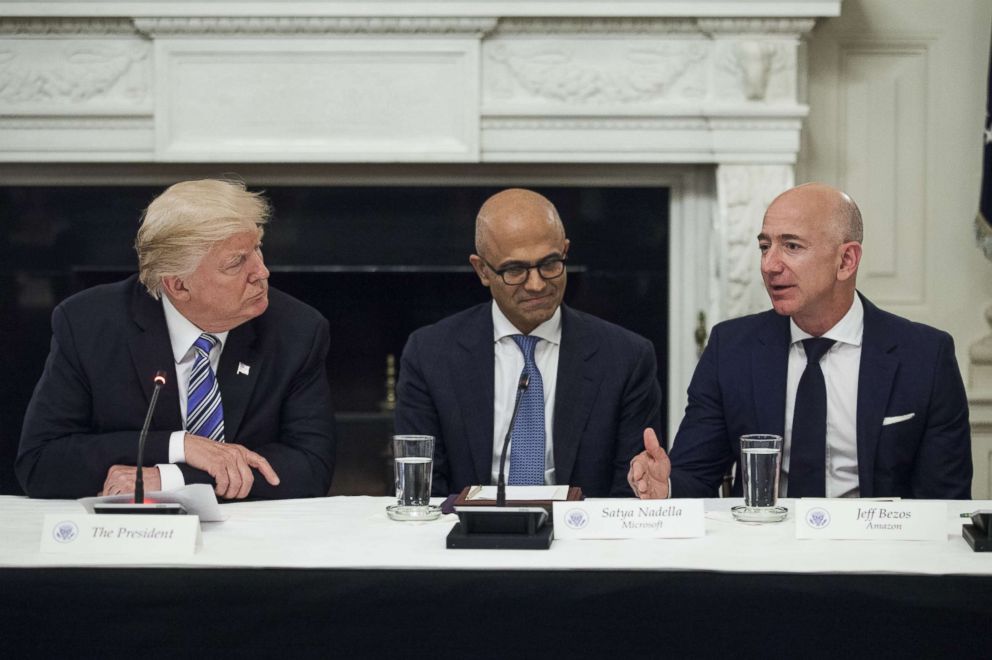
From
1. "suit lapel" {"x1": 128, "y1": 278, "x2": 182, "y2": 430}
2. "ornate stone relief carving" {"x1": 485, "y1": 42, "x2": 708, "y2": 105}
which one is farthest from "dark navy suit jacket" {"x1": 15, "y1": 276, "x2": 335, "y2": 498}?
"ornate stone relief carving" {"x1": 485, "y1": 42, "x2": 708, "y2": 105}

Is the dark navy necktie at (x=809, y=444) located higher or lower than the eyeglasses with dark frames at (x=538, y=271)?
lower

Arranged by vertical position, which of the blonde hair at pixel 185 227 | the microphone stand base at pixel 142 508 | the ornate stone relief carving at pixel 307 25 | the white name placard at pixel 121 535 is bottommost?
the white name placard at pixel 121 535

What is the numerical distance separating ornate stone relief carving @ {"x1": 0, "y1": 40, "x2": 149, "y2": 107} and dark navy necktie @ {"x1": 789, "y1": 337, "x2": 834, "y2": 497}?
2.65 meters

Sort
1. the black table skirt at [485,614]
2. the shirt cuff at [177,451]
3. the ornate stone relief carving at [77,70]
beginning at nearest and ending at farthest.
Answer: the black table skirt at [485,614] < the shirt cuff at [177,451] < the ornate stone relief carving at [77,70]

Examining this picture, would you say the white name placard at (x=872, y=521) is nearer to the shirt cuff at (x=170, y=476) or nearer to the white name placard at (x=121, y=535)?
the white name placard at (x=121, y=535)

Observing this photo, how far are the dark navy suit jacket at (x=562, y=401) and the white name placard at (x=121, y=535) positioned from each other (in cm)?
87

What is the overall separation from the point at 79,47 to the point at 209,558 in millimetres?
2936

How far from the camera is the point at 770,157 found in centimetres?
388

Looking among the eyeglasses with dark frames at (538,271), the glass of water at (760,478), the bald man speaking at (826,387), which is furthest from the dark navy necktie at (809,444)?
the eyeglasses with dark frames at (538,271)

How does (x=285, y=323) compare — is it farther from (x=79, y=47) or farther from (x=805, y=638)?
(x=79, y=47)

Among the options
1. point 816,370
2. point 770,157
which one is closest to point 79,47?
point 770,157

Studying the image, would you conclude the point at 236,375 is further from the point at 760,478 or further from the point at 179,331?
the point at 760,478

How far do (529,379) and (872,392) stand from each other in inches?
26.2

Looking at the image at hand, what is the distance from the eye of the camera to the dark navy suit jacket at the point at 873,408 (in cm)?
219
